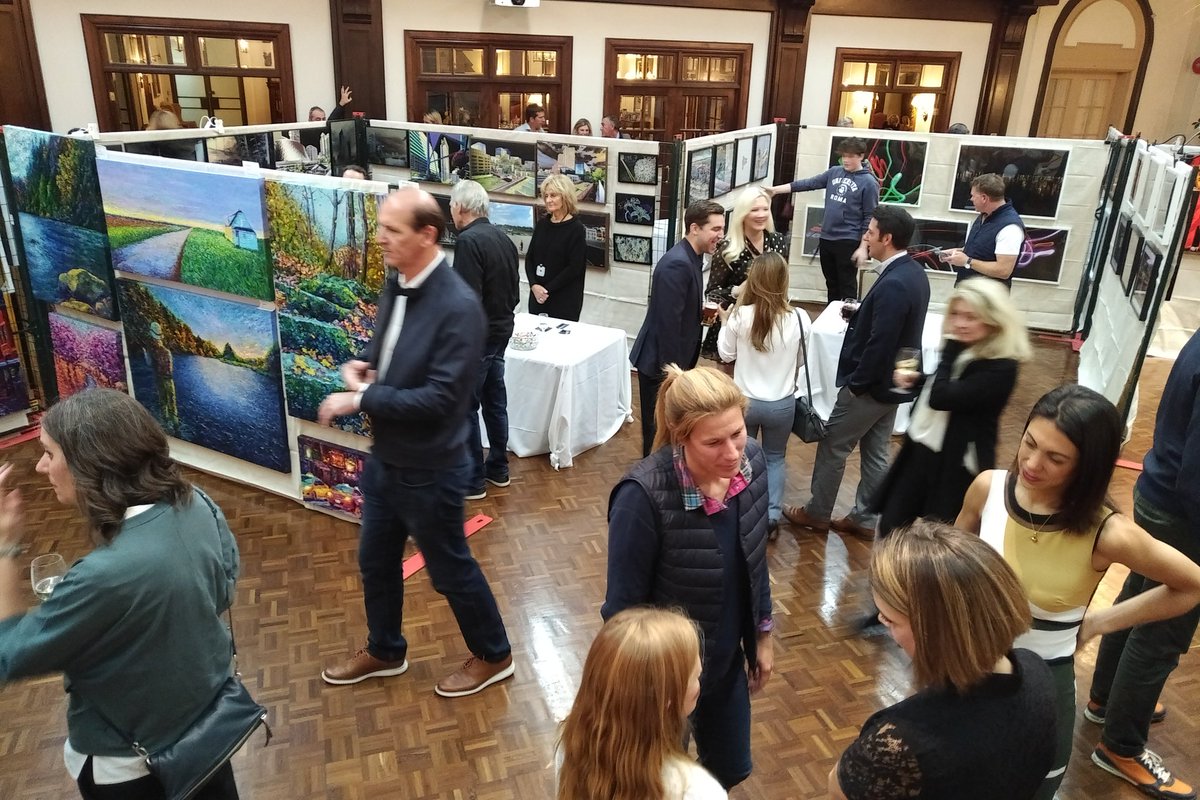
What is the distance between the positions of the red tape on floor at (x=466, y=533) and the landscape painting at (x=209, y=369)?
903 millimetres

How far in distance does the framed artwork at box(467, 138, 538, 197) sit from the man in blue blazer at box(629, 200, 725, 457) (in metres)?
2.73

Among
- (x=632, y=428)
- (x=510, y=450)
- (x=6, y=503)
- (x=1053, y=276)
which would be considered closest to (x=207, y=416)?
(x=510, y=450)

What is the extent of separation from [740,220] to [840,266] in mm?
3068

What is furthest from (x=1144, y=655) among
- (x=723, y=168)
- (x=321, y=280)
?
(x=723, y=168)

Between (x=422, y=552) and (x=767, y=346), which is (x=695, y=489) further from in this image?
(x=767, y=346)

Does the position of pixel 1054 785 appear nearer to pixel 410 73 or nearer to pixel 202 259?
pixel 202 259

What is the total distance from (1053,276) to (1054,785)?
680 centimetres

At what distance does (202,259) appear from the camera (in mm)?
4137

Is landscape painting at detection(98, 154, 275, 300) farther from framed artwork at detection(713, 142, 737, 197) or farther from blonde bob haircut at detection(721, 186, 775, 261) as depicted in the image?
framed artwork at detection(713, 142, 737, 197)

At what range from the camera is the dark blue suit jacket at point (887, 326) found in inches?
143

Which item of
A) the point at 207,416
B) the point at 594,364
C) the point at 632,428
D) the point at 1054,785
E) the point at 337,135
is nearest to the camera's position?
the point at 1054,785

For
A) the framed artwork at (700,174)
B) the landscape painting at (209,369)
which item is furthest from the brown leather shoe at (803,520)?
the framed artwork at (700,174)

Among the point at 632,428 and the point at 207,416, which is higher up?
the point at 207,416

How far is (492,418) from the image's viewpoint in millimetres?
4680
